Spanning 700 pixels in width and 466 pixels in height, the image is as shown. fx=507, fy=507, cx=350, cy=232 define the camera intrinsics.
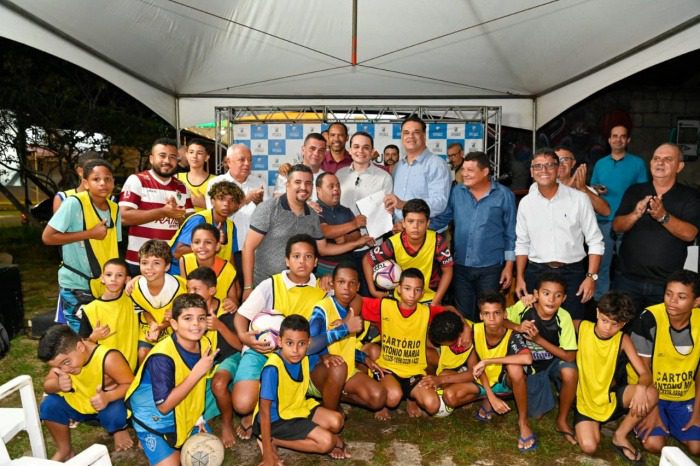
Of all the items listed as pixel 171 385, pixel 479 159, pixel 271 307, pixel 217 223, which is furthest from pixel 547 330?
pixel 217 223

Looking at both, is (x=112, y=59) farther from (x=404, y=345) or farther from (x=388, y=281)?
(x=404, y=345)

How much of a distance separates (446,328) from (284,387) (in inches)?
48.7

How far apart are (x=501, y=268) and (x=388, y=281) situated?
1.00 m

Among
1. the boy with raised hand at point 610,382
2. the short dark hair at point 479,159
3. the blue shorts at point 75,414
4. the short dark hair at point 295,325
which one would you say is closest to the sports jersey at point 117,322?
the blue shorts at point 75,414

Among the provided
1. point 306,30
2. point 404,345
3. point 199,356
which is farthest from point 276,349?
point 306,30

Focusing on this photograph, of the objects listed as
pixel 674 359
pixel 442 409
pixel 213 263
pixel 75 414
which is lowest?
pixel 442 409

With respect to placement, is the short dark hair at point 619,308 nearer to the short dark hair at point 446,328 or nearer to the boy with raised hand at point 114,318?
the short dark hair at point 446,328

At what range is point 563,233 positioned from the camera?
3.75m

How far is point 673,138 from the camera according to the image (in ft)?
35.1

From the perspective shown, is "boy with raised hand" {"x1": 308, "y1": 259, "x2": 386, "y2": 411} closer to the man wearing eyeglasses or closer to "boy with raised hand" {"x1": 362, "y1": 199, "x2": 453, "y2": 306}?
"boy with raised hand" {"x1": 362, "y1": 199, "x2": 453, "y2": 306}

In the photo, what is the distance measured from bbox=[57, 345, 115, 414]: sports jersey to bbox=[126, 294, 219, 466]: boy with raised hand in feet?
0.78

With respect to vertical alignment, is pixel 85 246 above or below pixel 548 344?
above

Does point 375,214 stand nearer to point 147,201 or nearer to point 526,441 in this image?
point 147,201

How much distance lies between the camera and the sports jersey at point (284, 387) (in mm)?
2900
